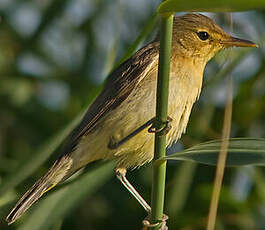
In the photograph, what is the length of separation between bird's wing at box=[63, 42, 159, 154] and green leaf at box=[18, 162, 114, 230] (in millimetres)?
686

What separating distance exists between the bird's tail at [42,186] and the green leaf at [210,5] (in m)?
1.42

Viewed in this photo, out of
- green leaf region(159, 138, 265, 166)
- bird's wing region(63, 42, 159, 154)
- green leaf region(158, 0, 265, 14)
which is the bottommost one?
green leaf region(159, 138, 265, 166)

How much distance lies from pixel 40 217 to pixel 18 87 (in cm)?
220

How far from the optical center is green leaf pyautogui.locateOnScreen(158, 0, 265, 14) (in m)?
1.47

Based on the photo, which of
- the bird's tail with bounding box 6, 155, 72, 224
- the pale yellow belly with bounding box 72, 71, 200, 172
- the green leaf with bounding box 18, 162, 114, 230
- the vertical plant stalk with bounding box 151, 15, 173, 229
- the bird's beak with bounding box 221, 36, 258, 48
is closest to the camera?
the vertical plant stalk with bounding box 151, 15, 173, 229

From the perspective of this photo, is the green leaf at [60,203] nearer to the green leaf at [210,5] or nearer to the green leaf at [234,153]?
the green leaf at [234,153]

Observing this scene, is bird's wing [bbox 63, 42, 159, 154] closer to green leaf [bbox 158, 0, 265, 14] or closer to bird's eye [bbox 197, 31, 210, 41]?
bird's eye [bbox 197, 31, 210, 41]

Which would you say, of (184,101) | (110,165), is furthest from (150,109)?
(110,165)

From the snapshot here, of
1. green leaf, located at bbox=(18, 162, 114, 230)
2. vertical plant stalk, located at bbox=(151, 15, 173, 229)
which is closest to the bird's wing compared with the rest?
green leaf, located at bbox=(18, 162, 114, 230)

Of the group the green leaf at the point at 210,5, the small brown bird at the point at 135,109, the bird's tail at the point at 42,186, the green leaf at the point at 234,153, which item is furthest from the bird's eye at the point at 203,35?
the green leaf at the point at 210,5

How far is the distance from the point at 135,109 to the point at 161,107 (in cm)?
111

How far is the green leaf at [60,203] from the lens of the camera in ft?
6.58

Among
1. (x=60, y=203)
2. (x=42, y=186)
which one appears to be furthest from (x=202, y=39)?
(x=60, y=203)

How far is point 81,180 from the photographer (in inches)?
87.7
